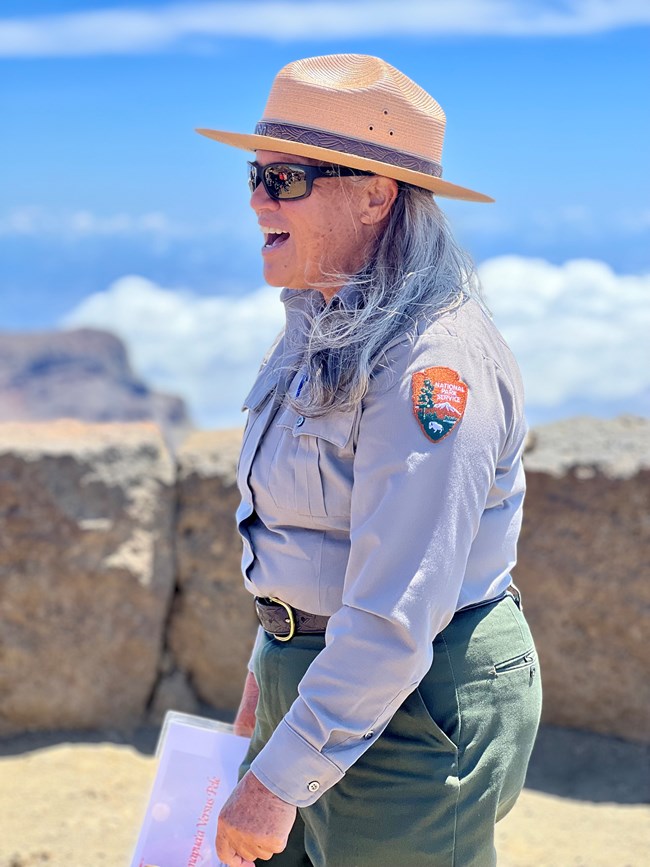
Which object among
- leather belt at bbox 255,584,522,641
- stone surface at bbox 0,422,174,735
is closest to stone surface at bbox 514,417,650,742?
stone surface at bbox 0,422,174,735

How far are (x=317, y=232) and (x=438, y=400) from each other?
37cm

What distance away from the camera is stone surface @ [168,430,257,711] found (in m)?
3.60

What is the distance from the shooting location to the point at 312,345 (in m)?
1.55

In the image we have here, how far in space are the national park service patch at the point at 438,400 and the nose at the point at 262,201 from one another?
0.40 m

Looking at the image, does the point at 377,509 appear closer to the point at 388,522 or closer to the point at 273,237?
the point at 388,522

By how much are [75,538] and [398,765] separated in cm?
222

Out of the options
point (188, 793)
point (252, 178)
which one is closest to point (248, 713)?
point (188, 793)

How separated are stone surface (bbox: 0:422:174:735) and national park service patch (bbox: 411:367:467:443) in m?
2.29

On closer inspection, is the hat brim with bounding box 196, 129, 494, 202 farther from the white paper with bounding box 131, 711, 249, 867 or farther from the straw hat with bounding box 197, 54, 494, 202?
the white paper with bounding box 131, 711, 249, 867

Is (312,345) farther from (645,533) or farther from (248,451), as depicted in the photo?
(645,533)

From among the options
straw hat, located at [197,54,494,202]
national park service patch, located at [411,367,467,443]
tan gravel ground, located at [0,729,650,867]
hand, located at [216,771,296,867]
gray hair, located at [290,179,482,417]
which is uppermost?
straw hat, located at [197,54,494,202]

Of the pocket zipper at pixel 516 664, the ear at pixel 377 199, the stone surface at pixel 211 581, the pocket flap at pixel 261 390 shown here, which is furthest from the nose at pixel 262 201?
the stone surface at pixel 211 581

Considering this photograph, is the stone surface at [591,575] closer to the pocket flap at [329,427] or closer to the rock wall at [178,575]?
the rock wall at [178,575]

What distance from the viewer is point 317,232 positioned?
5.35 feet
